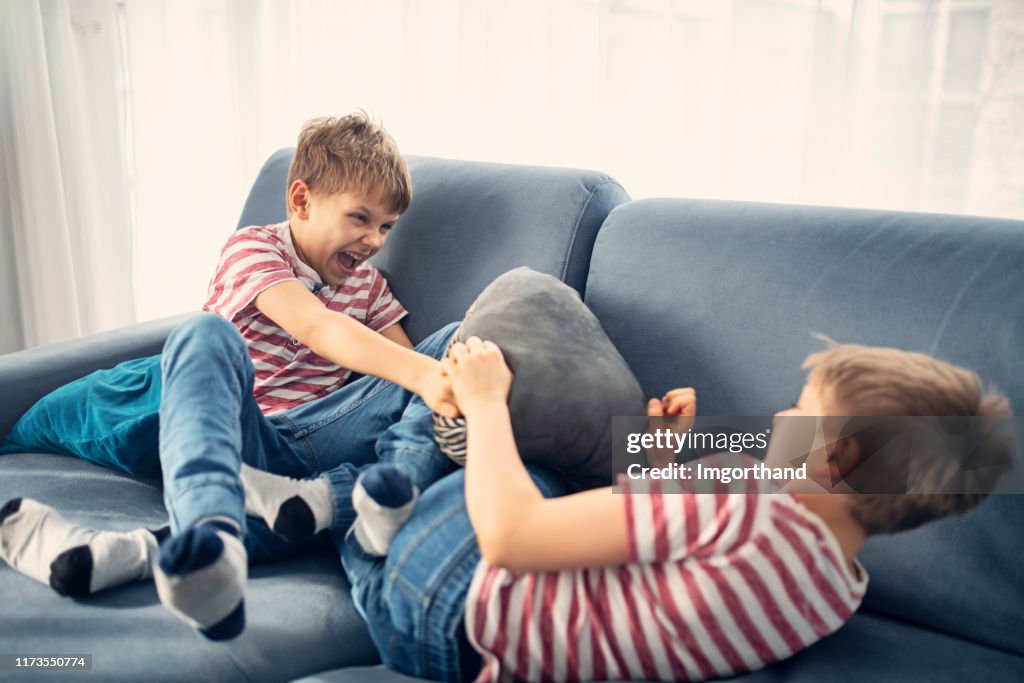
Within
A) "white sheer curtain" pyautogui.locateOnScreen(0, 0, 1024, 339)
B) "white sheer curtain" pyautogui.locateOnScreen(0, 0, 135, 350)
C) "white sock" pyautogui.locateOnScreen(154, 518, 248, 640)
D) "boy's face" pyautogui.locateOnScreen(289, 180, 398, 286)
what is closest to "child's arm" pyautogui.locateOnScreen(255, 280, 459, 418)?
"boy's face" pyautogui.locateOnScreen(289, 180, 398, 286)

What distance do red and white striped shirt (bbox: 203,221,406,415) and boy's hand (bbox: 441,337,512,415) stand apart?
1.40ft

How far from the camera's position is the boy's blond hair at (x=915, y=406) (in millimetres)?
909

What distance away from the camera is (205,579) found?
33.8 inches

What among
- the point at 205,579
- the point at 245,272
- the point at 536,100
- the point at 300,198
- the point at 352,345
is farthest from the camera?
the point at 536,100

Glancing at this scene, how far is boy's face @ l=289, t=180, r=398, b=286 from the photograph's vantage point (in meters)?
1.50

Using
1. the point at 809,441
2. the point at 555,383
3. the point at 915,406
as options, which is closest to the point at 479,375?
the point at 555,383

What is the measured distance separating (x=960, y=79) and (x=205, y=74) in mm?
2093

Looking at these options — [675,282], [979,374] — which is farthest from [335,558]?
[979,374]

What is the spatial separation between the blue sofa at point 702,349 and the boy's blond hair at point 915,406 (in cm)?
11

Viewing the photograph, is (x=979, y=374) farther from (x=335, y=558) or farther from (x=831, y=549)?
(x=335, y=558)

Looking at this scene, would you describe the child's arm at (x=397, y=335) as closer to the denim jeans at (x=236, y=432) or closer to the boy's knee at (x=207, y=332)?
the denim jeans at (x=236, y=432)

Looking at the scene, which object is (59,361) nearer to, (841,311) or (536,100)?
(536,100)

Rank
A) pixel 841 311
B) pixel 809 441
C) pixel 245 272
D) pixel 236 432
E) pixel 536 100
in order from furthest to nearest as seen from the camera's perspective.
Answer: pixel 536 100, pixel 245 272, pixel 841 311, pixel 236 432, pixel 809 441

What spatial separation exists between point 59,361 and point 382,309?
0.62 metres
